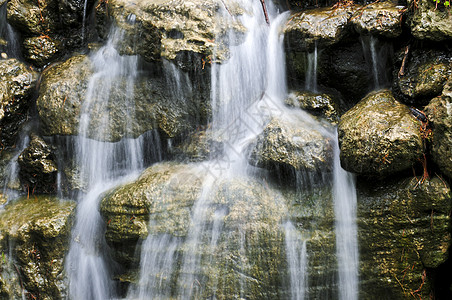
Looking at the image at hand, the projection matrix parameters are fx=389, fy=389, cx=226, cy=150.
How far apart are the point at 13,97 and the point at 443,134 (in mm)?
5278

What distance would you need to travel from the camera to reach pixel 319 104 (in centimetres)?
464

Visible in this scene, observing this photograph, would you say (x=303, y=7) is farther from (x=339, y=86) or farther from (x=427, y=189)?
(x=427, y=189)

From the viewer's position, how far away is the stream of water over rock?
3848mm

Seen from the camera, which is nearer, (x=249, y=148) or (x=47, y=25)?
(x=249, y=148)

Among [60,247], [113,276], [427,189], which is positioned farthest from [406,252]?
[60,247]

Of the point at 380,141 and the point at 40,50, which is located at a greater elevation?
the point at 40,50

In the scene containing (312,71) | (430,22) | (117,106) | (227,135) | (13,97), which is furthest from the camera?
(13,97)

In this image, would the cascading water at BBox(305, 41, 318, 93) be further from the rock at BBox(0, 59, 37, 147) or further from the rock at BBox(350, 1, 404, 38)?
the rock at BBox(0, 59, 37, 147)

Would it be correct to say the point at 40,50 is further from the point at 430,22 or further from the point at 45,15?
the point at 430,22

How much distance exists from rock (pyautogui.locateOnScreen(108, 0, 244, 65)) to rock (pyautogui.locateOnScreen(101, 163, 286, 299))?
4.78ft

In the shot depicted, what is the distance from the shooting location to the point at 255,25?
17.1ft

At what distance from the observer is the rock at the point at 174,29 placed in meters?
4.62

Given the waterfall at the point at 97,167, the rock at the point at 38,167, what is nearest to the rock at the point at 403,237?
the waterfall at the point at 97,167

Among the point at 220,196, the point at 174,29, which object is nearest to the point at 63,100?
the point at 174,29
